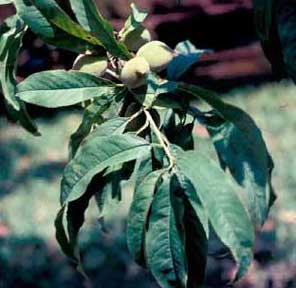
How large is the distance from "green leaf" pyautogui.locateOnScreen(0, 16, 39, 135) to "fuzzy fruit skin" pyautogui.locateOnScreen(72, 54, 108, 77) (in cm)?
15

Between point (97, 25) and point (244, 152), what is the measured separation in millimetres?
252

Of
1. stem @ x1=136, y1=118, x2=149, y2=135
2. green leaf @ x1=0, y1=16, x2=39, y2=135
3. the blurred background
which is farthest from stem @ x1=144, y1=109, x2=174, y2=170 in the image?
the blurred background

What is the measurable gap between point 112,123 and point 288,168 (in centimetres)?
345

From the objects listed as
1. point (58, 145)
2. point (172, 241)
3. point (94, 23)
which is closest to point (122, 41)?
point (94, 23)

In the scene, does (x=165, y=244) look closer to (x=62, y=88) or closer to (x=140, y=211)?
(x=140, y=211)

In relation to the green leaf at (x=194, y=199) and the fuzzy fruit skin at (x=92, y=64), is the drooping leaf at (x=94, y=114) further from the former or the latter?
the green leaf at (x=194, y=199)

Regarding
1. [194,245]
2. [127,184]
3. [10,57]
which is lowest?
[127,184]

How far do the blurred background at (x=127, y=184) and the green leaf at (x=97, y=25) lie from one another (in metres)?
1.56

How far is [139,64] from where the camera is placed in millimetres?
1107

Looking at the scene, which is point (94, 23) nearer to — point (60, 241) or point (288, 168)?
point (60, 241)

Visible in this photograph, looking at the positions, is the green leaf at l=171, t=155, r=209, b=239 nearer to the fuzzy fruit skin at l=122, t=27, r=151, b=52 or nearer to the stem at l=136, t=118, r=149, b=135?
the stem at l=136, t=118, r=149, b=135

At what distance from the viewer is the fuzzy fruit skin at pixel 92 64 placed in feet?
3.86

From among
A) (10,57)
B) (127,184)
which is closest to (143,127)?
(10,57)

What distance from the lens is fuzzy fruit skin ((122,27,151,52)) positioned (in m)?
1.21
